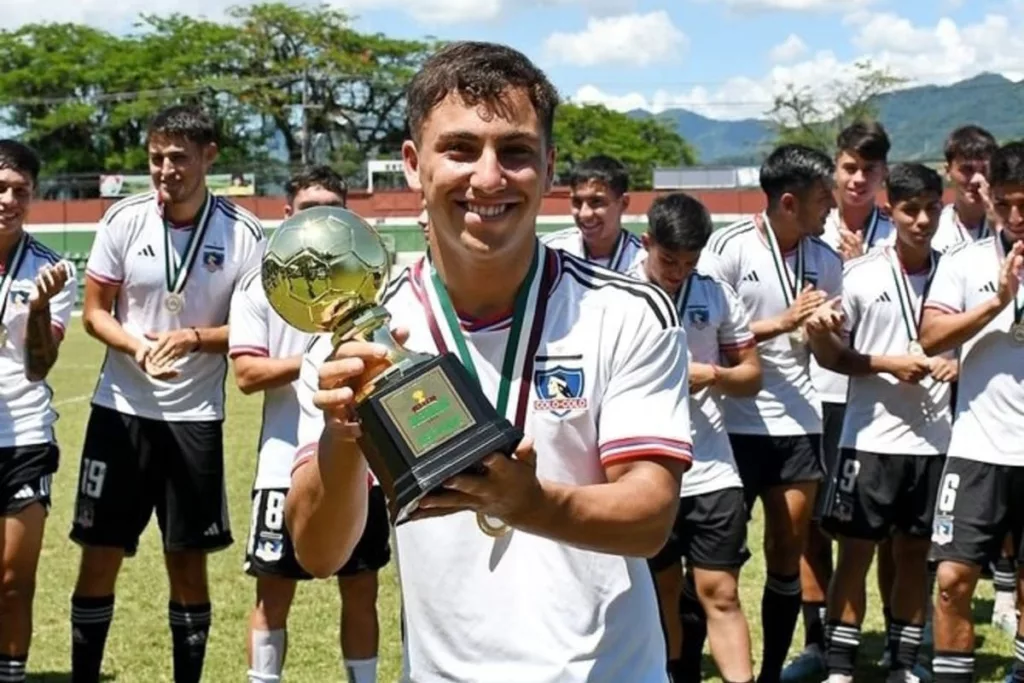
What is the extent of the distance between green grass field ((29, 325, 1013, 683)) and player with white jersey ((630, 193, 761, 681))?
113cm

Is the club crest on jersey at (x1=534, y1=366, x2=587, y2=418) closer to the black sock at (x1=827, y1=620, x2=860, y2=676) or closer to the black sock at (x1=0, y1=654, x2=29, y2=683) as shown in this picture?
the black sock at (x1=0, y1=654, x2=29, y2=683)

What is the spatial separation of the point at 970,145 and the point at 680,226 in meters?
2.62

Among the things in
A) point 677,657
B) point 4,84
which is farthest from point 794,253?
point 4,84

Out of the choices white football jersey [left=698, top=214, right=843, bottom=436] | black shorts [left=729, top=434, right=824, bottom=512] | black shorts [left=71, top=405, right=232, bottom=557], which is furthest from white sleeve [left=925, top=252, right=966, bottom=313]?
black shorts [left=71, top=405, right=232, bottom=557]

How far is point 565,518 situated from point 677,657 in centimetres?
439

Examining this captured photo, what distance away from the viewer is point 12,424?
6090 mm

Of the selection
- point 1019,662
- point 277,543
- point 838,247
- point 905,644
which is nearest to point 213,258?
point 277,543

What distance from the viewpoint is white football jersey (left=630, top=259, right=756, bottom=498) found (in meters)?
6.23

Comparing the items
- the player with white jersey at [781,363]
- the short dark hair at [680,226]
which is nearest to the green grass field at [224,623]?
the player with white jersey at [781,363]

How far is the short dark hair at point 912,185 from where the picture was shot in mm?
6512

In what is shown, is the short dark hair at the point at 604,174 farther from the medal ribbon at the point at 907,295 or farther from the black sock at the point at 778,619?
the black sock at the point at 778,619

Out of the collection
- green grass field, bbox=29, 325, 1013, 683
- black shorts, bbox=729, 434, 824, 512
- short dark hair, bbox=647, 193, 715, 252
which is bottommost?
green grass field, bbox=29, 325, 1013, 683

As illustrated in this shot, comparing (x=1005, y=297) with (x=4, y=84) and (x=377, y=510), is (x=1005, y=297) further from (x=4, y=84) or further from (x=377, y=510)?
(x=4, y=84)

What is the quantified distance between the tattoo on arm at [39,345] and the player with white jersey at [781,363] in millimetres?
2890
